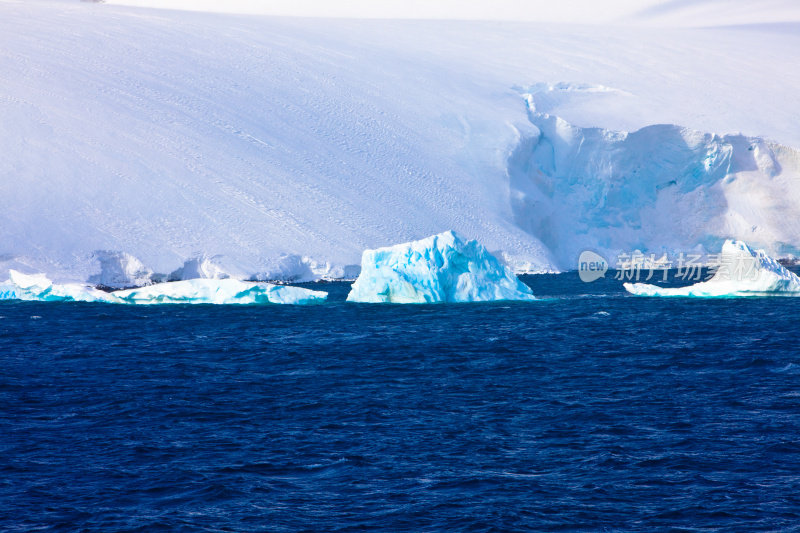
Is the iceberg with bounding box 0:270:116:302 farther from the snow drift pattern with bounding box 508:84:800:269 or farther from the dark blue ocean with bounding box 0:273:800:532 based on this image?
the snow drift pattern with bounding box 508:84:800:269

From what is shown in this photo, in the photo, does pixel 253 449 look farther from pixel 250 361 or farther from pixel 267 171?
pixel 267 171

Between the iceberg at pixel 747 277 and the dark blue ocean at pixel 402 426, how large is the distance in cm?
321

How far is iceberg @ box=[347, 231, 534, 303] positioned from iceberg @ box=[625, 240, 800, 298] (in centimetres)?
471

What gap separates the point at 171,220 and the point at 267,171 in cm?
490

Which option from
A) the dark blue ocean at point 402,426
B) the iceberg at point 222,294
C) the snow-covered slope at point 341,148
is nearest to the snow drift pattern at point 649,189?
the snow-covered slope at point 341,148

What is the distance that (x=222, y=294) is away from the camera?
24.0m

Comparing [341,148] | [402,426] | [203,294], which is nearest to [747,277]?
[203,294]

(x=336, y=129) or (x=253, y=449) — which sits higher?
(x=336, y=129)

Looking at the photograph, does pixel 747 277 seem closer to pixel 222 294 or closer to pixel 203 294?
pixel 222 294

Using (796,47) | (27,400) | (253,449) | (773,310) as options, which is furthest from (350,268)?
(796,47)

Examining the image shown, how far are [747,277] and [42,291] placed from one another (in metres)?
17.7

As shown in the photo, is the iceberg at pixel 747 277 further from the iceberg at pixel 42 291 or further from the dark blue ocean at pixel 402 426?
the iceberg at pixel 42 291

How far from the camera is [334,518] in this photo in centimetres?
819

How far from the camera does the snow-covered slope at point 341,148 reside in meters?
30.0
